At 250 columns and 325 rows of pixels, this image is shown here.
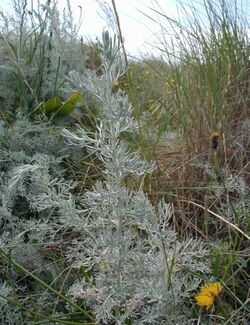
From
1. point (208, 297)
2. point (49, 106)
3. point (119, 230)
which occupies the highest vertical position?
point (49, 106)

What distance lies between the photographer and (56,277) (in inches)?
59.3

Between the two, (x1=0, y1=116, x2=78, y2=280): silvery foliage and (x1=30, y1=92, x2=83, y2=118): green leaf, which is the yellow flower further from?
(x1=30, y1=92, x2=83, y2=118): green leaf

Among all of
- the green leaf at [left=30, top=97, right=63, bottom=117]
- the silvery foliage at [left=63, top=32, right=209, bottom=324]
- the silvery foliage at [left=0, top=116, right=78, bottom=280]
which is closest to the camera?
the silvery foliage at [left=63, top=32, right=209, bottom=324]

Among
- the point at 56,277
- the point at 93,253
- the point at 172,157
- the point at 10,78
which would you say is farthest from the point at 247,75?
the point at 93,253

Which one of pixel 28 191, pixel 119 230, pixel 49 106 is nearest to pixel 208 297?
pixel 119 230

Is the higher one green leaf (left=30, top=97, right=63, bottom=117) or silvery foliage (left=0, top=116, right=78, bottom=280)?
green leaf (left=30, top=97, right=63, bottom=117)

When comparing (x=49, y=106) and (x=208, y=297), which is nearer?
(x=208, y=297)

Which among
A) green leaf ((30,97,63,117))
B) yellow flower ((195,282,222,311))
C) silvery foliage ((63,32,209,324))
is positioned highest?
green leaf ((30,97,63,117))

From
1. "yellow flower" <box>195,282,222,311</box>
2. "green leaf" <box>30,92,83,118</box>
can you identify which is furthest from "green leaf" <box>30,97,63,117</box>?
"yellow flower" <box>195,282,222,311</box>

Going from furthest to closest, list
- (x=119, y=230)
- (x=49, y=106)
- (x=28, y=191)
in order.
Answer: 1. (x=49, y=106)
2. (x=28, y=191)
3. (x=119, y=230)

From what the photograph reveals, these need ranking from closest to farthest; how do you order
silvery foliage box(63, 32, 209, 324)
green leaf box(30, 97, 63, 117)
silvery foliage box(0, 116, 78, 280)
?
silvery foliage box(63, 32, 209, 324), silvery foliage box(0, 116, 78, 280), green leaf box(30, 97, 63, 117)

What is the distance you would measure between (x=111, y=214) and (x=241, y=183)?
0.52m

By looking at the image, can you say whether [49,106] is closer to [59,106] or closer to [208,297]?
[59,106]

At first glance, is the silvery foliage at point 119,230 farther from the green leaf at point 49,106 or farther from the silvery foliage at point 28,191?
the green leaf at point 49,106
